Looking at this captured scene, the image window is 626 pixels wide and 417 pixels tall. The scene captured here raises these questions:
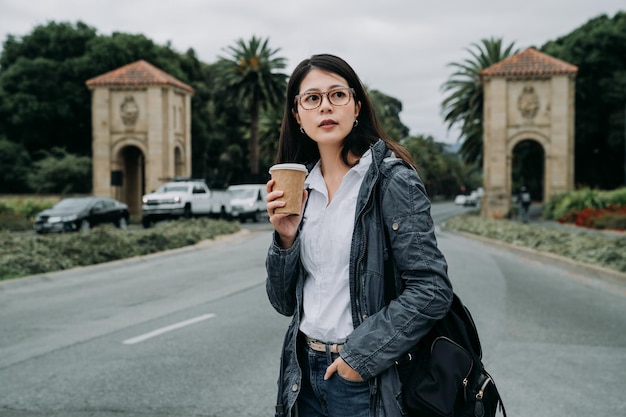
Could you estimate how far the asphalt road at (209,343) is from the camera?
563 centimetres

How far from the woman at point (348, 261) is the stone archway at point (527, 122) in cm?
3957

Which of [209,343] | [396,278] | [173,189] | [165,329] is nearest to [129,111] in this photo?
[173,189]

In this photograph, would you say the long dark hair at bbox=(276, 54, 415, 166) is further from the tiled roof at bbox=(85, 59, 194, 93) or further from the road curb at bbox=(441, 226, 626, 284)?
the tiled roof at bbox=(85, 59, 194, 93)

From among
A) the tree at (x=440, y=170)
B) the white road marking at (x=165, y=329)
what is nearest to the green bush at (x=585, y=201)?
the white road marking at (x=165, y=329)

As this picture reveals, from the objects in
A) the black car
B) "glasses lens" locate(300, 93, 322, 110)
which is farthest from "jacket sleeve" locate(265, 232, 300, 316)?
the black car

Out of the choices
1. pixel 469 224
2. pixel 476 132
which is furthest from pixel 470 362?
pixel 476 132

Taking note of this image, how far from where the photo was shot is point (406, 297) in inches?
91.6

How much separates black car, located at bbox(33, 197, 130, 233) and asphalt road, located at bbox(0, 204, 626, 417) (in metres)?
13.0

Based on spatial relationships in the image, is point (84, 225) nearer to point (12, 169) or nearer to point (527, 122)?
point (527, 122)

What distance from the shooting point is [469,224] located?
31.9 meters

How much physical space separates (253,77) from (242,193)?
16319mm

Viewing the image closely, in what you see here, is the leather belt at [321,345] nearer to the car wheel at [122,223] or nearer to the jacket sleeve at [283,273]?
the jacket sleeve at [283,273]

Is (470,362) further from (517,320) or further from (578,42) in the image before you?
(578,42)

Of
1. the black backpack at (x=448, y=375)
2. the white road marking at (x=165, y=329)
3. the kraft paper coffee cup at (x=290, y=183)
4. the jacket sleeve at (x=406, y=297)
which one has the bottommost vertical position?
the white road marking at (x=165, y=329)
